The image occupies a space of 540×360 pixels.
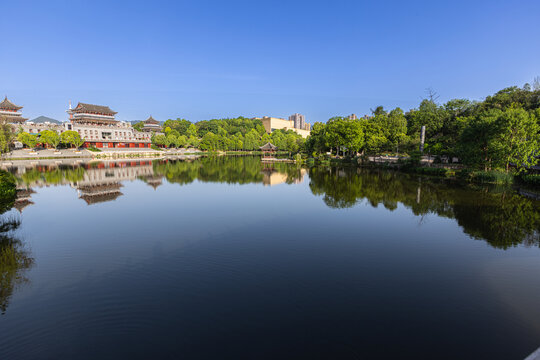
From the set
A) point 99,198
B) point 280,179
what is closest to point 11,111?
point 99,198

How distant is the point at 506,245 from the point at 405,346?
28.8 feet

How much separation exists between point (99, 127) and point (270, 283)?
2823 inches

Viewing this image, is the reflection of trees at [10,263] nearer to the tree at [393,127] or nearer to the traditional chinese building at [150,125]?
the tree at [393,127]

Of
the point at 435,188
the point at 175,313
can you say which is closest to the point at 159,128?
the point at 435,188

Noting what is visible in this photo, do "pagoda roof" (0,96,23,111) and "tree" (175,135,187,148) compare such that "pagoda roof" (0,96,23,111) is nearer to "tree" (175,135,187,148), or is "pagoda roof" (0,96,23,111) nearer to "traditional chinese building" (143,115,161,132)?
"traditional chinese building" (143,115,161,132)

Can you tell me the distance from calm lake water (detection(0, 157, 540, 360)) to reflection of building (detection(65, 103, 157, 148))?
55.6 meters

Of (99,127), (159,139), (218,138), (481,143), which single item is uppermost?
(99,127)

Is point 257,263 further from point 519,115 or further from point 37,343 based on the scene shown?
point 519,115

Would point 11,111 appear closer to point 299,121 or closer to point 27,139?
point 27,139

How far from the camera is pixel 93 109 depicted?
64.8m

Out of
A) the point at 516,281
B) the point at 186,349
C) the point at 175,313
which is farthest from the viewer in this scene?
the point at 516,281

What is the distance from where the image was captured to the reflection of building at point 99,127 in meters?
62.5

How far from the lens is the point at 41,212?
15.5 m

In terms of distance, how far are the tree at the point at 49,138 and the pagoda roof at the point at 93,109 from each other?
376 inches
